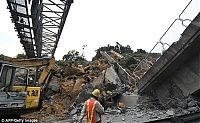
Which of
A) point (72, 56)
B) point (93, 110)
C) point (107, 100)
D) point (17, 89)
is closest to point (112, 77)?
point (107, 100)

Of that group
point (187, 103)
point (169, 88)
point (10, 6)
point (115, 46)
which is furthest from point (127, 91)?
point (115, 46)

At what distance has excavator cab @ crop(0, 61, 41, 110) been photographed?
9.38m

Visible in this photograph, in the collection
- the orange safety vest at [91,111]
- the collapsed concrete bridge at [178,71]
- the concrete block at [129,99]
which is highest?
the collapsed concrete bridge at [178,71]

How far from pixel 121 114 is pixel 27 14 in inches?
209

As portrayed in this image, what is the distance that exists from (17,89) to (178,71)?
6.23m

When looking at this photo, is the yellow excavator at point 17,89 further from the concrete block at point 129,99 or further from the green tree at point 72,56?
the green tree at point 72,56

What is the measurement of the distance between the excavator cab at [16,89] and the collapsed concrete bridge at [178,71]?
4779mm

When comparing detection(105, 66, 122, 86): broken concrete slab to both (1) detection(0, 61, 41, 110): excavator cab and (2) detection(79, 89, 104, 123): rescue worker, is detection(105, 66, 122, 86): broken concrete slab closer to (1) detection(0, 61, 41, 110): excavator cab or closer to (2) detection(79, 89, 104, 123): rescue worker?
(1) detection(0, 61, 41, 110): excavator cab

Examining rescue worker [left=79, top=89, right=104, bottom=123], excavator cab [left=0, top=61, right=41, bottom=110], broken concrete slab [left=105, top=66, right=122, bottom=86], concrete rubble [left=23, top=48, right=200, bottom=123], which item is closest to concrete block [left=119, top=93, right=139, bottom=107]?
concrete rubble [left=23, top=48, right=200, bottom=123]

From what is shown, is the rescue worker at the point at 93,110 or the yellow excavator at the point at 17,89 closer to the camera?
the rescue worker at the point at 93,110

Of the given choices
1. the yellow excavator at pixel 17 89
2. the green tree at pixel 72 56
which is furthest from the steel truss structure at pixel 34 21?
the green tree at pixel 72 56

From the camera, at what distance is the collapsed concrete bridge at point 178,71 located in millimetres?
9352

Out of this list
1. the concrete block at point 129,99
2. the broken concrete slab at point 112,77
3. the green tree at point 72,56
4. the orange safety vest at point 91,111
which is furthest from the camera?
the green tree at point 72,56

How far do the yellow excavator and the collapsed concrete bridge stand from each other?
15.5ft
